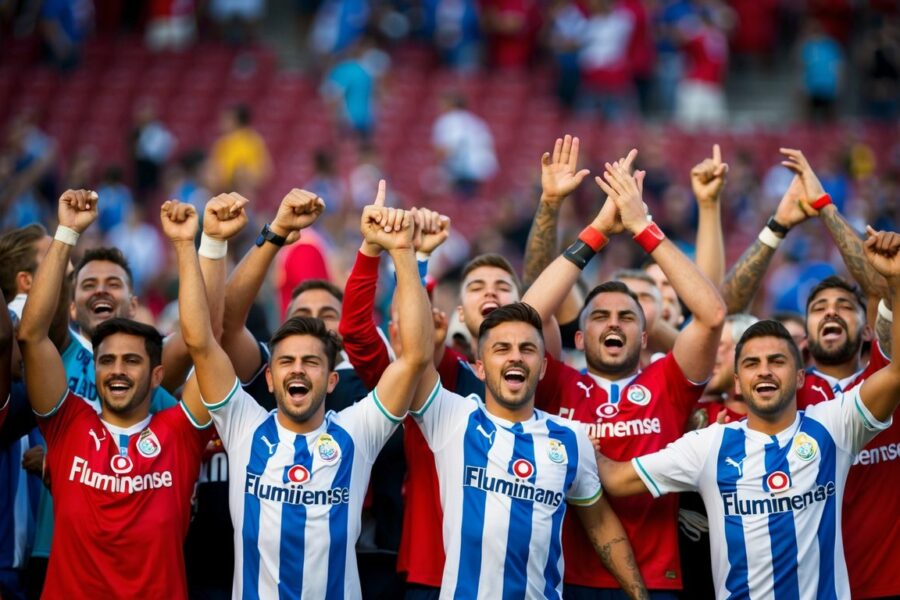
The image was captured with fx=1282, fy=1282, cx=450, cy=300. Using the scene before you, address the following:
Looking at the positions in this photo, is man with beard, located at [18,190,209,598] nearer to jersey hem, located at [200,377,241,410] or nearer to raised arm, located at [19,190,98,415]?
raised arm, located at [19,190,98,415]

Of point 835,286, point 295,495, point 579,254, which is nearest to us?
point 295,495

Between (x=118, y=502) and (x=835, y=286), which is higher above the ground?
(x=835, y=286)

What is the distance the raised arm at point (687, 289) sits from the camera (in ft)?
20.8

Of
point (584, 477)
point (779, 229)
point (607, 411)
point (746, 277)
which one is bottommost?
point (584, 477)

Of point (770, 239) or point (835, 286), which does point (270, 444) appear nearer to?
point (835, 286)

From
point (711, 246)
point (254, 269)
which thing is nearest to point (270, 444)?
point (254, 269)

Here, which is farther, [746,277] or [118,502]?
[746,277]

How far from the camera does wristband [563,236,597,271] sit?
663 cm

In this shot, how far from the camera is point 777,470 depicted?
6145 mm

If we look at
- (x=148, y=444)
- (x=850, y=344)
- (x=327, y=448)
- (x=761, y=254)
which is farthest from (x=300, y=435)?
(x=761, y=254)

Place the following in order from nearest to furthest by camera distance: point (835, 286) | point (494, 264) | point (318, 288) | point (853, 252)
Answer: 1. point (835, 286)
2. point (853, 252)
3. point (494, 264)
4. point (318, 288)

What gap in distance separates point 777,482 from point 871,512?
28.8 inches

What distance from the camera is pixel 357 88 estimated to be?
60.2 ft

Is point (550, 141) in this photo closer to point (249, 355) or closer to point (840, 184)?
point (840, 184)
